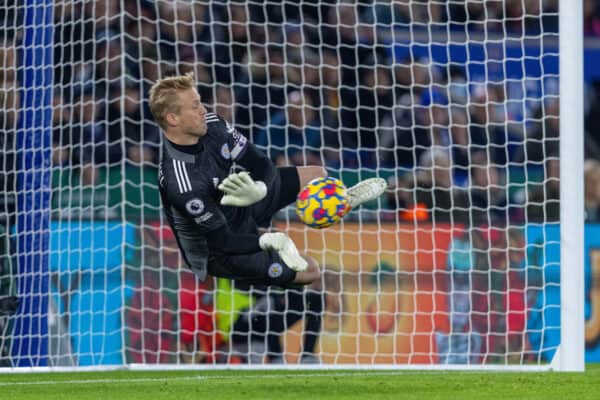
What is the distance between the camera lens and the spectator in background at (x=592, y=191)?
11970 mm

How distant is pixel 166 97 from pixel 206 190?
1.94ft

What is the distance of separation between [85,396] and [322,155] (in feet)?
14.7

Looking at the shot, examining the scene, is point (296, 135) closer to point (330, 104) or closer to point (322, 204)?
point (330, 104)

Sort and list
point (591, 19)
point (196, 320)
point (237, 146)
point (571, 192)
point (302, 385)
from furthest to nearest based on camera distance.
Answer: point (591, 19) < point (196, 320) < point (571, 192) < point (237, 146) < point (302, 385)

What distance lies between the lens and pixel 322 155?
11.2 metres

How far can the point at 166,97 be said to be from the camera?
7.59 m

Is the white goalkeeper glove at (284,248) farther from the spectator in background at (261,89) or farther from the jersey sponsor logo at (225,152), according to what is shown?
the spectator in background at (261,89)

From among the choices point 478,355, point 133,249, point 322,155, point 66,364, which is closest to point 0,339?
point 66,364

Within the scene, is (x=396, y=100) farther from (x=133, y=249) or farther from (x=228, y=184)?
(x=228, y=184)

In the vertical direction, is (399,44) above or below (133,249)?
above

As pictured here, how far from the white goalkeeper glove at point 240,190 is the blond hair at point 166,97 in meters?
0.54

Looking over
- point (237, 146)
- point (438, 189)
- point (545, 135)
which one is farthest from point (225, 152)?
point (545, 135)

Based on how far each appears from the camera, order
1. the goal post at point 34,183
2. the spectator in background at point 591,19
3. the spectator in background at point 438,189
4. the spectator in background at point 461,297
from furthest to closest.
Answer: the spectator in background at point 591,19, the spectator in background at point 438,189, the spectator in background at point 461,297, the goal post at point 34,183

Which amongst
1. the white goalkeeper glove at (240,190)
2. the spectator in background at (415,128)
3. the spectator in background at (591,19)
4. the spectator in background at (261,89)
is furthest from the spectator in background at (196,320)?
the spectator in background at (591,19)
